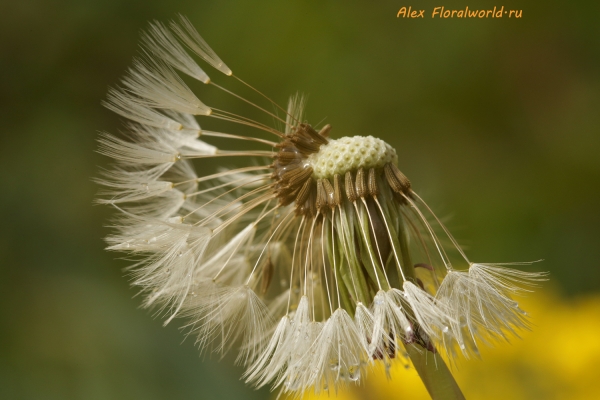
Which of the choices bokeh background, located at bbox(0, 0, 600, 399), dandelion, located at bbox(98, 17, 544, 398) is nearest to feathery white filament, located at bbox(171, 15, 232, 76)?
dandelion, located at bbox(98, 17, 544, 398)

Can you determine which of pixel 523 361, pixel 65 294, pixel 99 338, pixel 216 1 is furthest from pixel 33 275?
pixel 523 361

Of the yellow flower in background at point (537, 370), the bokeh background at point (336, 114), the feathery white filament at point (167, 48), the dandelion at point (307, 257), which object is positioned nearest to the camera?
the dandelion at point (307, 257)

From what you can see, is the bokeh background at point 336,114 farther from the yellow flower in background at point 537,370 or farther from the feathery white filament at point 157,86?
the feathery white filament at point 157,86

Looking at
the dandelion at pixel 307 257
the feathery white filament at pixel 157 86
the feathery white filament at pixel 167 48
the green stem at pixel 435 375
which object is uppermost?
the feathery white filament at pixel 167 48

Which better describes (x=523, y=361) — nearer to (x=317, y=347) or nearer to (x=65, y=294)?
(x=317, y=347)

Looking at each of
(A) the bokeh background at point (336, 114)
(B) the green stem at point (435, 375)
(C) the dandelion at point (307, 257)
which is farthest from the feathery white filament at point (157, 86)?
(A) the bokeh background at point (336, 114)

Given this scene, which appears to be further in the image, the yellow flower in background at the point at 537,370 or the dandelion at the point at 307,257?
the yellow flower in background at the point at 537,370

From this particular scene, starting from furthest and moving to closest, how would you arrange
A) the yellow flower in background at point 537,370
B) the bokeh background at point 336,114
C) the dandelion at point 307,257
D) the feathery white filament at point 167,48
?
1. the bokeh background at point 336,114
2. the yellow flower in background at point 537,370
3. the feathery white filament at point 167,48
4. the dandelion at point 307,257

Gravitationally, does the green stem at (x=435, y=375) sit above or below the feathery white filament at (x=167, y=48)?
below
